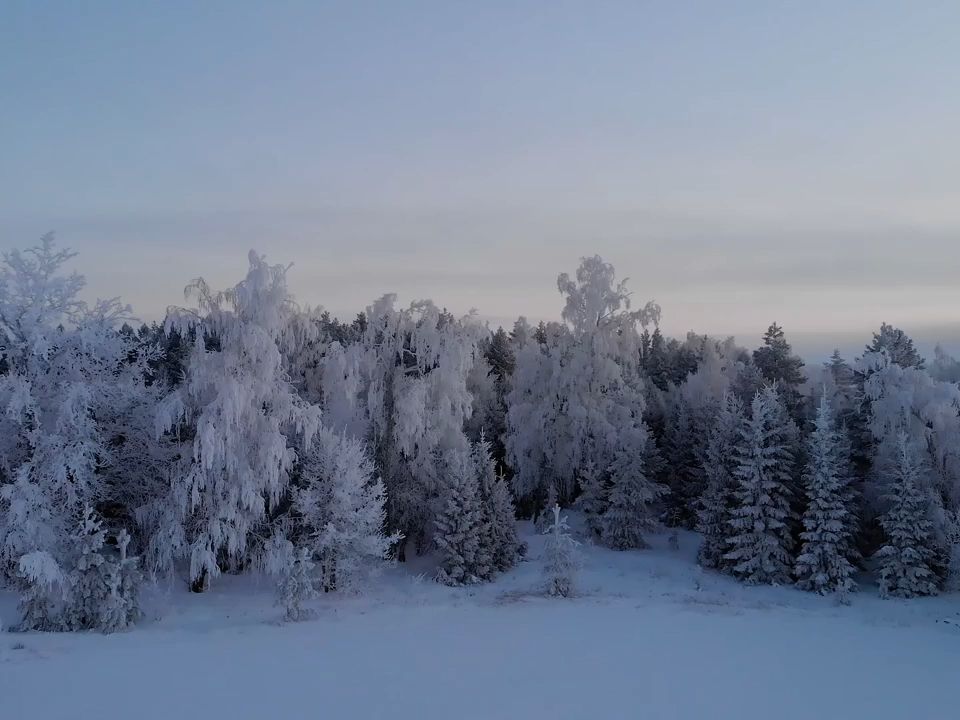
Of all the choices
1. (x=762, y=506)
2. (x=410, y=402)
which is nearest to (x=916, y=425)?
(x=762, y=506)

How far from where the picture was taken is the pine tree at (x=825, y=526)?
22.9 metres

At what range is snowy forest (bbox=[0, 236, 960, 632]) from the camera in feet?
60.3

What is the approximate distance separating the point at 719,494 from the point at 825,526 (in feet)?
13.3

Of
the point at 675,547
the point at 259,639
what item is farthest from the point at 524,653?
the point at 675,547

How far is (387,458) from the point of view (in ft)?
84.2

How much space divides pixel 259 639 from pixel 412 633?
3.25 meters

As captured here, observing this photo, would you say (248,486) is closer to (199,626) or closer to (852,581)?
(199,626)

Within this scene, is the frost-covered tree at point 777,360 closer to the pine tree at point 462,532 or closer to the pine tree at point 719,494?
the pine tree at point 719,494

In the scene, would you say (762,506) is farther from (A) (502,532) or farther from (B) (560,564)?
(A) (502,532)

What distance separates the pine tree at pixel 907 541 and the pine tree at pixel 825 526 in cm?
117

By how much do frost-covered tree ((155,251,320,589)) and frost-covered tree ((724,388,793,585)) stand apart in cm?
1521

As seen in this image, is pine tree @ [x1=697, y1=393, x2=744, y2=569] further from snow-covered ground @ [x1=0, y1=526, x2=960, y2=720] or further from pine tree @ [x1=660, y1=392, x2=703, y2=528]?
snow-covered ground @ [x1=0, y1=526, x2=960, y2=720]

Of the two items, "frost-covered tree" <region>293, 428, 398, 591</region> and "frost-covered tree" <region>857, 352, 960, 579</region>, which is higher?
"frost-covered tree" <region>857, 352, 960, 579</region>

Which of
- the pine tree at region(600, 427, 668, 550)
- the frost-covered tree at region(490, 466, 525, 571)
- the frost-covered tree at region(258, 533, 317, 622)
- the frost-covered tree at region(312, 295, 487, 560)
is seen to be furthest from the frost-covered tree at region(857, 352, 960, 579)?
the frost-covered tree at region(258, 533, 317, 622)
